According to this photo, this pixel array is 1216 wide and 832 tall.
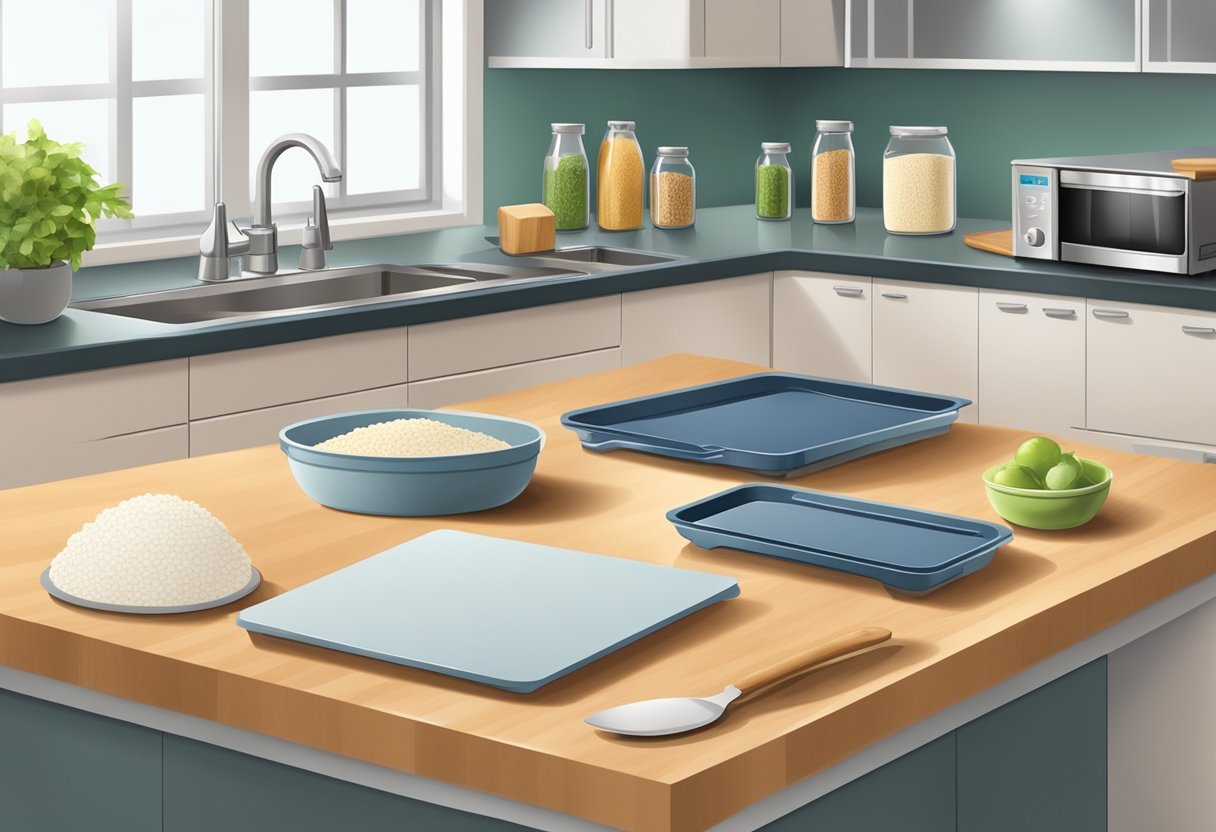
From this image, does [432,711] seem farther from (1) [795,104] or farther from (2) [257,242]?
(1) [795,104]

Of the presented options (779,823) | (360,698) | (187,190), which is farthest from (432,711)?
(187,190)

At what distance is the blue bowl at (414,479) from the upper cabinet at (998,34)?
271cm

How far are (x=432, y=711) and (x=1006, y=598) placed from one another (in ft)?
1.92

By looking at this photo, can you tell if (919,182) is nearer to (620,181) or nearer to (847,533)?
(620,181)

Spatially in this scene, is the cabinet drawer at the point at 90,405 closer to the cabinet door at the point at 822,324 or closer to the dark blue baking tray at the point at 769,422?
the dark blue baking tray at the point at 769,422

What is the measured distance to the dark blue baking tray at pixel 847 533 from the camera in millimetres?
1611

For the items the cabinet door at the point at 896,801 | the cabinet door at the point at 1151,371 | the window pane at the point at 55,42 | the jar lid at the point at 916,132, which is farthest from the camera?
the jar lid at the point at 916,132

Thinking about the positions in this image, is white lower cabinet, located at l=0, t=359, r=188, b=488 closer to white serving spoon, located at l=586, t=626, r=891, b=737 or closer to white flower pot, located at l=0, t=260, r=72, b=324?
white flower pot, located at l=0, t=260, r=72, b=324

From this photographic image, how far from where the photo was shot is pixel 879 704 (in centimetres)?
135

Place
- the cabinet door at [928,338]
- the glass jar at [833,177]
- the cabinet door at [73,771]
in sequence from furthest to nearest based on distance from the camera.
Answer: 1. the glass jar at [833,177]
2. the cabinet door at [928,338]
3. the cabinet door at [73,771]

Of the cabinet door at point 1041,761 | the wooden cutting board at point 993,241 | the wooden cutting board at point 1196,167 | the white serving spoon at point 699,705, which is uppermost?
the wooden cutting board at point 1196,167

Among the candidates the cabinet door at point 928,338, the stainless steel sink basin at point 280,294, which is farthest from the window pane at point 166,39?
the cabinet door at point 928,338

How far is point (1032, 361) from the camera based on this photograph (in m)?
3.70

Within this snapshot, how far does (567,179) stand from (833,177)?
0.72m
